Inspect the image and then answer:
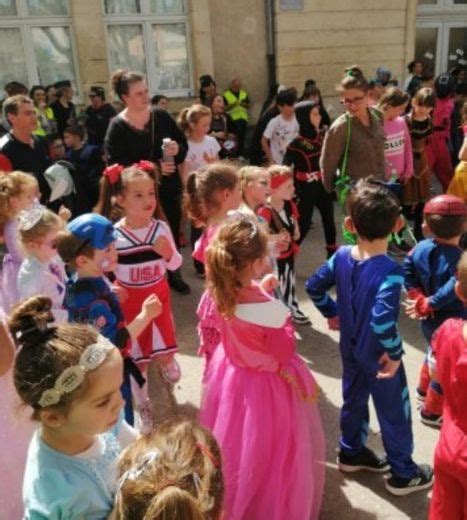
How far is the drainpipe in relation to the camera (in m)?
9.48

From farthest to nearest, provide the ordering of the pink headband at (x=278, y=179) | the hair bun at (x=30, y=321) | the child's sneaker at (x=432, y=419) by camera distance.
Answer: the pink headband at (x=278, y=179) → the child's sneaker at (x=432, y=419) → the hair bun at (x=30, y=321)

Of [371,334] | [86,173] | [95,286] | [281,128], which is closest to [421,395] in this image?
[371,334]

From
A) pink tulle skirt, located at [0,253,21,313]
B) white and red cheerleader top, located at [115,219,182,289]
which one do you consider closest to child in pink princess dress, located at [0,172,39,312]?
pink tulle skirt, located at [0,253,21,313]

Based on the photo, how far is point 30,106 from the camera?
4480 mm

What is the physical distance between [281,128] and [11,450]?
496 cm

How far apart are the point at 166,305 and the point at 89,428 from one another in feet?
6.37

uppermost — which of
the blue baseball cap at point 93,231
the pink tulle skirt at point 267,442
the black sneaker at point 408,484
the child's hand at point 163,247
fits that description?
the blue baseball cap at point 93,231

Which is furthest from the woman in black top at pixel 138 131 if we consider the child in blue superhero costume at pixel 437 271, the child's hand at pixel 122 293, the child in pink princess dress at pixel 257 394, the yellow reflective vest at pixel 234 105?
the yellow reflective vest at pixel 234 105

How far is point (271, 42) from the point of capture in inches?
382

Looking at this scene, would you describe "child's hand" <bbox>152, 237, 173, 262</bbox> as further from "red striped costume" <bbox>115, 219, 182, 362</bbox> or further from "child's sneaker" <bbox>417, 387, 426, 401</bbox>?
"child's sneaker" <bbox>417, 387, 426, 401</bbox>

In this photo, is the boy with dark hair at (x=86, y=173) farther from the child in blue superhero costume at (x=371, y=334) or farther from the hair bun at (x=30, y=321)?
the hair bun at (x=30, y=321)

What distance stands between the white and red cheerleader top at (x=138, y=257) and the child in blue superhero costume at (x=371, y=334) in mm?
1029

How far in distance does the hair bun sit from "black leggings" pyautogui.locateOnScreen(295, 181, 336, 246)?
3.60 m

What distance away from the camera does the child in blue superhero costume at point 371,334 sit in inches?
93.0
